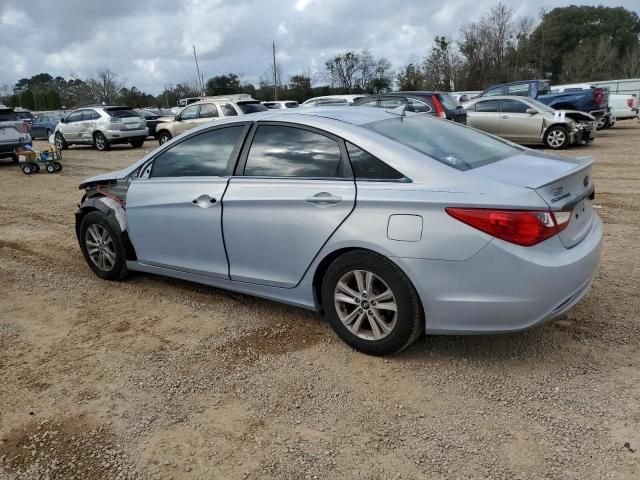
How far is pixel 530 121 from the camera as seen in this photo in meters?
14.4

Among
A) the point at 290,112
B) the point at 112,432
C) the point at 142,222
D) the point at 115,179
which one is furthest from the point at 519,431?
the point at 115,179

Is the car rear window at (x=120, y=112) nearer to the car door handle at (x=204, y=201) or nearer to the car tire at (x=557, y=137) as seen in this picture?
the car tire at (x=557, y=137)

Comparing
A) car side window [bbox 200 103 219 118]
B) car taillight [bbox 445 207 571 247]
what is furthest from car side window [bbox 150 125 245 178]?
car side window [bbox 200 103 219 118]

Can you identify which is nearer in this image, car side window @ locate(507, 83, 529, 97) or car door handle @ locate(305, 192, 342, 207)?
car door handle @ locate(305, 192, 342, 207)

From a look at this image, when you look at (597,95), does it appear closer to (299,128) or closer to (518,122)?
(518,122)

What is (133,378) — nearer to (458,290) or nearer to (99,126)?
(458,290)

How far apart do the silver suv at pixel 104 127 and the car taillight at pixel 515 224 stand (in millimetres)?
17604

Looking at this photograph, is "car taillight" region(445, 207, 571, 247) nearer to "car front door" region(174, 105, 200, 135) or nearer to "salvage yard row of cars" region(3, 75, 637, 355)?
"salvage yard row of cars" region(3, 75, 637, 355)

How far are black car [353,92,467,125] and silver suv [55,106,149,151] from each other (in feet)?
29.1

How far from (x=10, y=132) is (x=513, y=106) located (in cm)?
1352

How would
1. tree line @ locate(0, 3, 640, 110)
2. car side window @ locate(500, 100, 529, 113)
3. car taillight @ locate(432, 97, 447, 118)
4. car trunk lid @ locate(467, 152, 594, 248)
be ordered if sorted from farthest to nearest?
1. tree line @ locate(0, 3, 640, 110)
2. car side window @ locate(500, 100, 529, 113)
3. car taillight @ locate(432, 97, 447, 118)
4. car trunk lid @ locate(467, 152, 594, 248)

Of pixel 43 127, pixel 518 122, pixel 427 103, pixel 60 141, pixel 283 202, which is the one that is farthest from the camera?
pixel 43 127

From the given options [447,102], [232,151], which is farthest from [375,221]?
[447,102]

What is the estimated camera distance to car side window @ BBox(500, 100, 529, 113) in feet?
47.7
